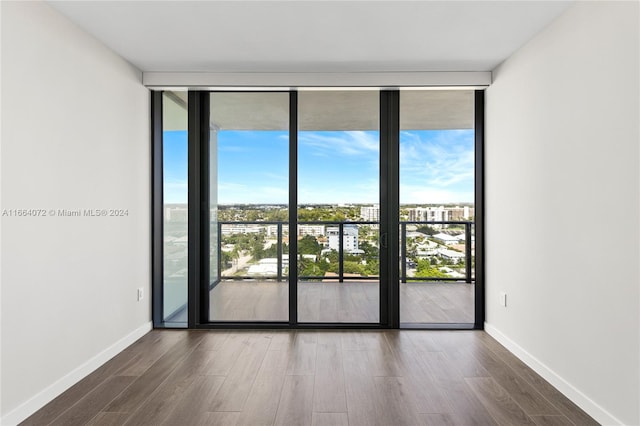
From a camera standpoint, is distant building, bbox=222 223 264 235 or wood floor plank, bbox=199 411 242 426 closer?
wood floor plank, bbox=199 411 242 426

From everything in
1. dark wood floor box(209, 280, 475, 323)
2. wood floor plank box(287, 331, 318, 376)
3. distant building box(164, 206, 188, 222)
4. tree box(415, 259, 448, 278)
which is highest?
distant building box(164, 206, 188, 222)

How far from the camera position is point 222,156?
385 cm

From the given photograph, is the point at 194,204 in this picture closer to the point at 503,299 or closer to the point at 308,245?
the point at 308,245

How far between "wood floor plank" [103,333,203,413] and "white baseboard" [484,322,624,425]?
9.05ft

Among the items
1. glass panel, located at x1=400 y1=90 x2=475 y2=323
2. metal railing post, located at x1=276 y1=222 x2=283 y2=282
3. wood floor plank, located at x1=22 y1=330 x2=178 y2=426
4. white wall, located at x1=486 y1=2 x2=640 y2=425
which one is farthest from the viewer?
glass panel, located at x1=400 y1=90 x2=475 y2=323

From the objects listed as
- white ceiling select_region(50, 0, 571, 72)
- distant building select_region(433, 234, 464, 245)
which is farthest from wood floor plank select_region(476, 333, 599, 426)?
white ceiling select_region(50, 0, 571, 72)

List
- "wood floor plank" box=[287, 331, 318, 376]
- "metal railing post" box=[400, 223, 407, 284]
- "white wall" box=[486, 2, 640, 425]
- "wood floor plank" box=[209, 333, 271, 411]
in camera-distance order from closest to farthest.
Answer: "white wall" box=[486, 2, 640, 425], "wood floor plank" box=[209, 333, 271, 411], "wood floor plank" box=[287, 331, 318, 376], "metal railing post" box=[400, 223, 407, 284]

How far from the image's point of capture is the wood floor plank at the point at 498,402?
2.16m

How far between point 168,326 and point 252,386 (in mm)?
1667

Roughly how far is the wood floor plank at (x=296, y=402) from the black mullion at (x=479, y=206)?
78.9 inches

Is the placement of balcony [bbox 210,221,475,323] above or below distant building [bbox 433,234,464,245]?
below

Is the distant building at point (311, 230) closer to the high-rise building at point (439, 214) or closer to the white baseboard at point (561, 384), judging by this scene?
the high-rise building at point (439, 214)

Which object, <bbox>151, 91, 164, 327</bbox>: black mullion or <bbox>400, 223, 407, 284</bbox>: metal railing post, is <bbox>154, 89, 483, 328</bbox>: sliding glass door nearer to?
<bbox>151, 91, 164, 327</bbox>: black mullion

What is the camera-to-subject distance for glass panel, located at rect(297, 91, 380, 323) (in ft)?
12.6
